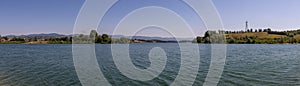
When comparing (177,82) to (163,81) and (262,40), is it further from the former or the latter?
(262,40)

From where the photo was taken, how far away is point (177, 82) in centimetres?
1744

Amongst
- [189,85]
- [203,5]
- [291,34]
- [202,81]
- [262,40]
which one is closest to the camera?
[203,5]

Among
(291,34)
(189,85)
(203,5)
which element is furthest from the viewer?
(291,34)

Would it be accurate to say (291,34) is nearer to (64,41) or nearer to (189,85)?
(64,41)

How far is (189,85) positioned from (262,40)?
135 metres

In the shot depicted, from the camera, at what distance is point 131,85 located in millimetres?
16484

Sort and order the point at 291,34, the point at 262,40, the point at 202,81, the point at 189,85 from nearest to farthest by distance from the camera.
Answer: the point at 189,85 < the point at 202,81 < the point at 262,40 < the point at 291,34

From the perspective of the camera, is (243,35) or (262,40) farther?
(243,35)

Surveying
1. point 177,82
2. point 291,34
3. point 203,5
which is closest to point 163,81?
point 177,82

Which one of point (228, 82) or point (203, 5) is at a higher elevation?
point (203, 5)

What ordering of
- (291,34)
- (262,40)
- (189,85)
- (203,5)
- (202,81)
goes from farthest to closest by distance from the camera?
(291,34) → (262,40) → (202,81) → (189,85) → (203,5)

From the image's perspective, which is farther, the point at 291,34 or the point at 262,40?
the point at 291,34

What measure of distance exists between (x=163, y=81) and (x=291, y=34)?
6066 inches

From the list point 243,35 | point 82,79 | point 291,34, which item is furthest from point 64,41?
point 82,79
